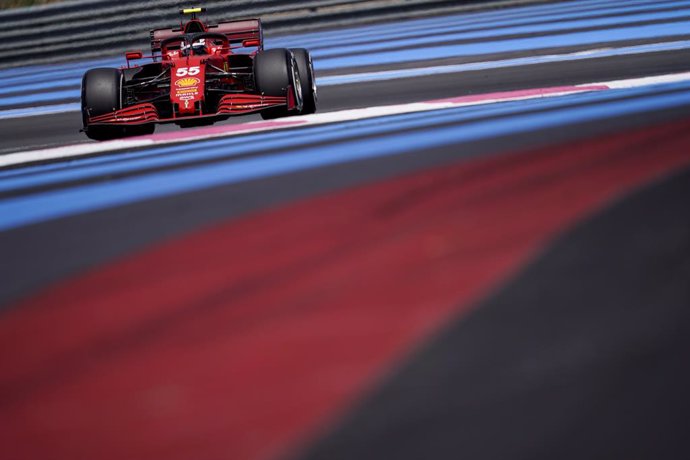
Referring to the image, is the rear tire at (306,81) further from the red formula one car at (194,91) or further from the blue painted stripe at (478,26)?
the blue painted stripe at (478,26)

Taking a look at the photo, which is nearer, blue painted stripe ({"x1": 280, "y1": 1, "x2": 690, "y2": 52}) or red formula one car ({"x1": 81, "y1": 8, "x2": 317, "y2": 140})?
red formula one car ({"x1": 81, "y1": 8, "x2": 317, "y2": 140})

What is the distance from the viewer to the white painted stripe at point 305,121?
639 centimetres

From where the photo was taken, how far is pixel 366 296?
2.85m

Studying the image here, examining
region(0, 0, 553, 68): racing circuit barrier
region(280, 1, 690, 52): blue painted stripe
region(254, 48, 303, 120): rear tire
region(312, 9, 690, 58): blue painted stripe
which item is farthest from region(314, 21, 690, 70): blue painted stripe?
region(0, 0, 553, 68): racing circuit barrier

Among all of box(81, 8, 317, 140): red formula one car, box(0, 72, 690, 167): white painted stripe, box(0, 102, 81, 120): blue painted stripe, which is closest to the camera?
box(0, 72, 690, 167): white painted stripe

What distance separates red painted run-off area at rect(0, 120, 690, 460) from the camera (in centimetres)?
229

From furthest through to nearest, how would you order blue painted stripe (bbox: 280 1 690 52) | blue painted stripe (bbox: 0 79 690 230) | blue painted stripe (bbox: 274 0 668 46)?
blue painted stripe (bbox: 274 0 668 46) < blue painted stripe (bbox: 280 1 690 52) < blue painted stripe (bbox: 0 79 690 230)

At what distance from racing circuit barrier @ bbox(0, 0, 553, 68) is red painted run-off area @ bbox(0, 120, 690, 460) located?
10.8 m

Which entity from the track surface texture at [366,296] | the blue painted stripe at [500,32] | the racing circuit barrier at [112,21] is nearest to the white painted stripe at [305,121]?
the track surface texture at [366,296]

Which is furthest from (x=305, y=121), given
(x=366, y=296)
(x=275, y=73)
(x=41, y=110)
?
(x=366, y=296)

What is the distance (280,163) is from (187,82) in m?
2.44

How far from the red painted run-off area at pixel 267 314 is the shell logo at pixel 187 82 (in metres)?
3.34


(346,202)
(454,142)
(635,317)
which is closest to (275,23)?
(454,142)

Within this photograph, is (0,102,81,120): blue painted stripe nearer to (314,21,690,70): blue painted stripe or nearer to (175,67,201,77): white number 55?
(175,67,201,77): white number 55
